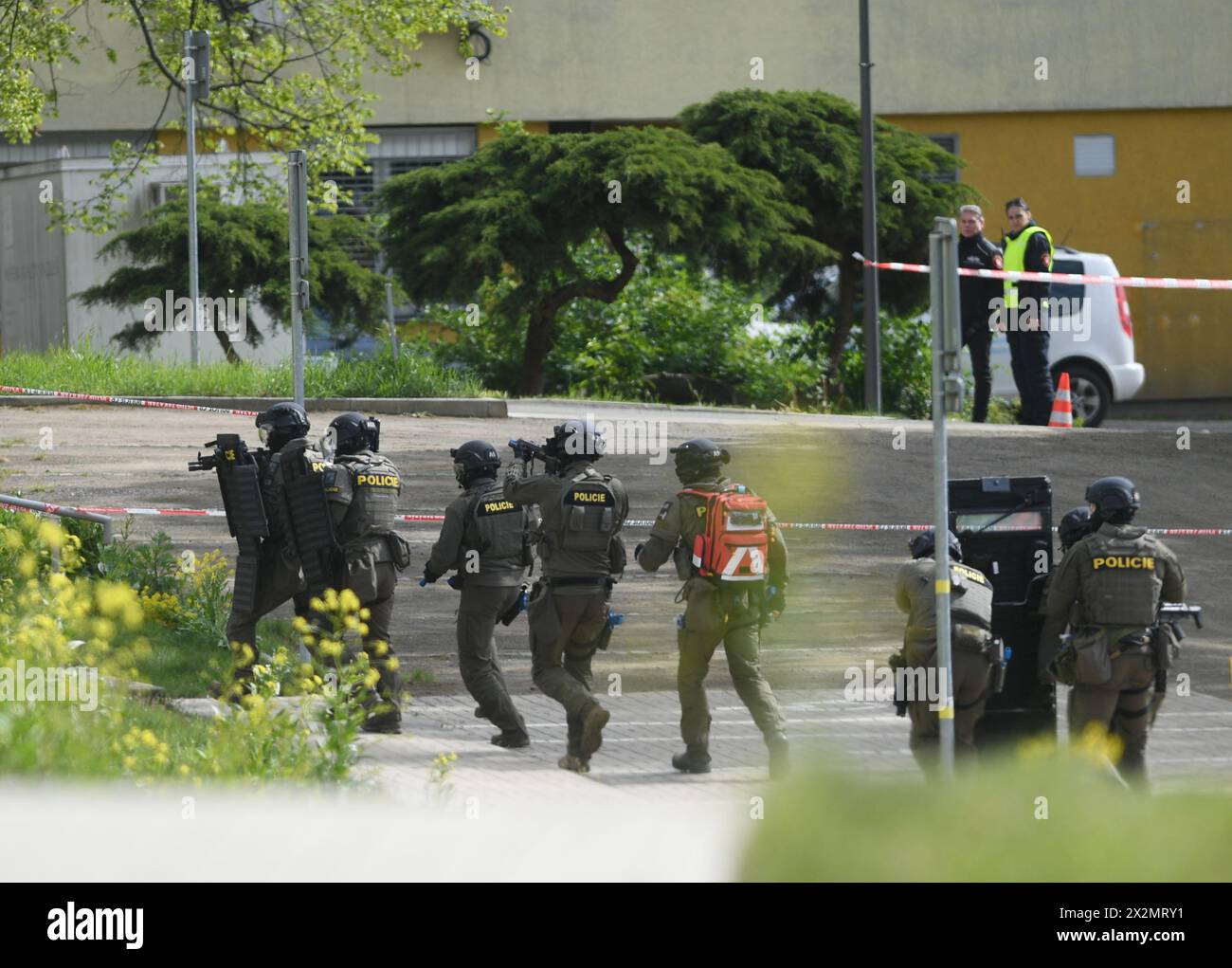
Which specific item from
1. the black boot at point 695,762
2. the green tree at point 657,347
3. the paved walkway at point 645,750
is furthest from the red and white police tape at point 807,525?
the green tree at point 657,347

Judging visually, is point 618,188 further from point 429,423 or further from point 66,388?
point 66,388

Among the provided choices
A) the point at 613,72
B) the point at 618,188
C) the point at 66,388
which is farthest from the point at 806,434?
the point at 613,72

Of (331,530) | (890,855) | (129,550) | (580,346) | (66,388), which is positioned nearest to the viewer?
(890,855)

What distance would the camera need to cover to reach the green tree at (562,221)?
2383 cm

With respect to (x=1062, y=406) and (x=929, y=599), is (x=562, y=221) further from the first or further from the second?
(x=929, y=599)

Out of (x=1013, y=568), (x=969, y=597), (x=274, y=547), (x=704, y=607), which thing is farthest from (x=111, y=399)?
(x=969, y=597)

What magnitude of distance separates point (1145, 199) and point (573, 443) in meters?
30.3

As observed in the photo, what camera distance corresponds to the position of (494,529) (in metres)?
9.84

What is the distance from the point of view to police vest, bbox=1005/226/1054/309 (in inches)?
746

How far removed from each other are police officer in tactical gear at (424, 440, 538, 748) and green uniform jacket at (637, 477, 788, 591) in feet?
2.45

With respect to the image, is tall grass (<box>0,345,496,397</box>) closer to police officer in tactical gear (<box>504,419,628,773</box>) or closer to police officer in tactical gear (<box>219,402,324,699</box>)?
police officer in tactical gear (<box>219,402,324,699</box>)

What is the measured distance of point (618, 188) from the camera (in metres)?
23.8
